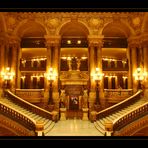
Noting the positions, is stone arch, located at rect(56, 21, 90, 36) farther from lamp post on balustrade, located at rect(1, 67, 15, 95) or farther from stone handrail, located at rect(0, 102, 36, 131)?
stone handrail, located at rect(0, 102, 36, 131)

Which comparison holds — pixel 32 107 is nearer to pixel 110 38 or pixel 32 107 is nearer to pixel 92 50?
pixel 92 50

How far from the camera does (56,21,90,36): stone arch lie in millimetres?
20938

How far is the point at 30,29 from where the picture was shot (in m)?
22.1

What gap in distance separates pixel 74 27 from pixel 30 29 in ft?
12.7

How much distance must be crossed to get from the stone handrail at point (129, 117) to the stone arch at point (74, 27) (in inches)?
352

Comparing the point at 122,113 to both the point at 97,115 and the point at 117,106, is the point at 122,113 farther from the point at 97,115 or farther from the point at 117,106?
the point at 97,115

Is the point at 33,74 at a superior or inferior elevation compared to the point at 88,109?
superior

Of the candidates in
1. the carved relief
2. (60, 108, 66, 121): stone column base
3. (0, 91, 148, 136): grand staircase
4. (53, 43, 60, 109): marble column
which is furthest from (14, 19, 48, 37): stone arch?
the carved relief

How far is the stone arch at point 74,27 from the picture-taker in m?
20.9

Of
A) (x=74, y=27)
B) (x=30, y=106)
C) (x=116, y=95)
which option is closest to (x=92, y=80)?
(x=116, y=95)
